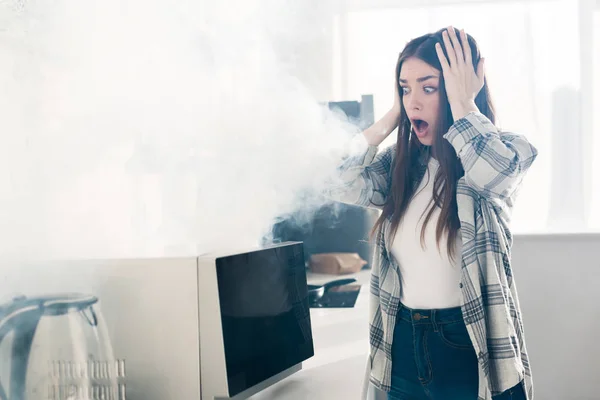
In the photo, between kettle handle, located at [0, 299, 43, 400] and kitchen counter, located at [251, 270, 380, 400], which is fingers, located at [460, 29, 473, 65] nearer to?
kitchen counter, located at [251, 270, 380, 400]

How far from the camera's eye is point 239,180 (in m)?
1.22

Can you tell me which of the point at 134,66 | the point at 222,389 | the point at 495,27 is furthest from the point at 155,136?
the point at 495,27

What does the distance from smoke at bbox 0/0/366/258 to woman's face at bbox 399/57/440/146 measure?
0.68ft

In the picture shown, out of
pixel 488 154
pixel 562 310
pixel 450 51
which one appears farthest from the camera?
pixel 562 310

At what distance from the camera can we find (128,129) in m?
0.88

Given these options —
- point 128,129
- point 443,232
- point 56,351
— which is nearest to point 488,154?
point 443,232

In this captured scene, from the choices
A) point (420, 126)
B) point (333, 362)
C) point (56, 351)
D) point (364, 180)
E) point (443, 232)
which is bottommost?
point (333, 362)

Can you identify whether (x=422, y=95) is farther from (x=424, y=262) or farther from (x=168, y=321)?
(x=168, y=321)

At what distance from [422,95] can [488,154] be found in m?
0.21

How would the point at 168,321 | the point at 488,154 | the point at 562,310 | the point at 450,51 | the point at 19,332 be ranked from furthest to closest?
the point at 562,310
the point at 450,51
the point at 488,154
the point at 168,321
the point at 19,332

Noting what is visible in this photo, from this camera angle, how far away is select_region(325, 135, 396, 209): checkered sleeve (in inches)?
48.1

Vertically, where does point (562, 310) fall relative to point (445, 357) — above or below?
below

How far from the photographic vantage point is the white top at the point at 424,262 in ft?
3.63

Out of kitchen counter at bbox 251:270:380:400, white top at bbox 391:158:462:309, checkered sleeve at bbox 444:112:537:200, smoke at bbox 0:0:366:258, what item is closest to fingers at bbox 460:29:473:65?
checkered sleeve at bbox 444:112:537:200
